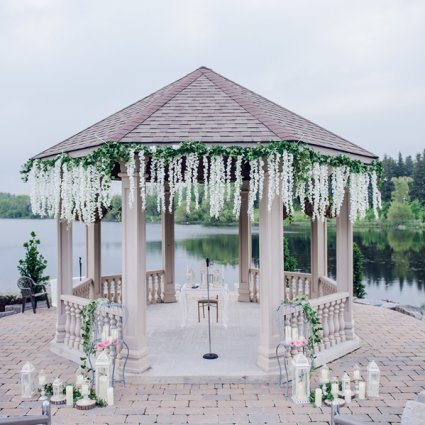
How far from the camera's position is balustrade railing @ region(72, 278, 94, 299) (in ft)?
23.7

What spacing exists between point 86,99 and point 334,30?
38.0 meters

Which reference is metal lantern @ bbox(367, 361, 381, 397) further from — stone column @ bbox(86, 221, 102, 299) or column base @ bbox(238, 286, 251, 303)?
stone column @ bbox(86, 221, 102, 299)

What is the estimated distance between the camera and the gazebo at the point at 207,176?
5.09 meters

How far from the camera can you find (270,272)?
5.42 meters

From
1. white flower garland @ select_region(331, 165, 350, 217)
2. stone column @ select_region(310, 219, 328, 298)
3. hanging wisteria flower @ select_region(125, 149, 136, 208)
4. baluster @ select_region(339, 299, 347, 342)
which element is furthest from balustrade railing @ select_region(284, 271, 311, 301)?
hanging wisteria flower @ select_region(125, 149, 136, 208)

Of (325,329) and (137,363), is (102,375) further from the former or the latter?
(325,329)

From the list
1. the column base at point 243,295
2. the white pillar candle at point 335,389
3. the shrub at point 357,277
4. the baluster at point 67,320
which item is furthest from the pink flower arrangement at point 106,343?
the shrub at point 357,277

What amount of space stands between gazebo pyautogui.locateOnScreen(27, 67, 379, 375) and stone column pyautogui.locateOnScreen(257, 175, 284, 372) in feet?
0.04

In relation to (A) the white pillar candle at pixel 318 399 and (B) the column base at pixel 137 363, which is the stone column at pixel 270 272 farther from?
(B) the column base at pixel 137 363

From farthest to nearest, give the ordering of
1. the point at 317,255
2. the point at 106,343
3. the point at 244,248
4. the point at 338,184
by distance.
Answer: the point at 244,248
the point at 317,255
the point at 338,184
the point at 106,343

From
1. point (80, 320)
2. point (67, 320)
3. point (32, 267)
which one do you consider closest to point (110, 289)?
point (32, 267)

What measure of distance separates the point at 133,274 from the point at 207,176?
61.1 inches

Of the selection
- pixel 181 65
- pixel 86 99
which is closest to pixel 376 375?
pixel 181 65

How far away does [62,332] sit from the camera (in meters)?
6.51
